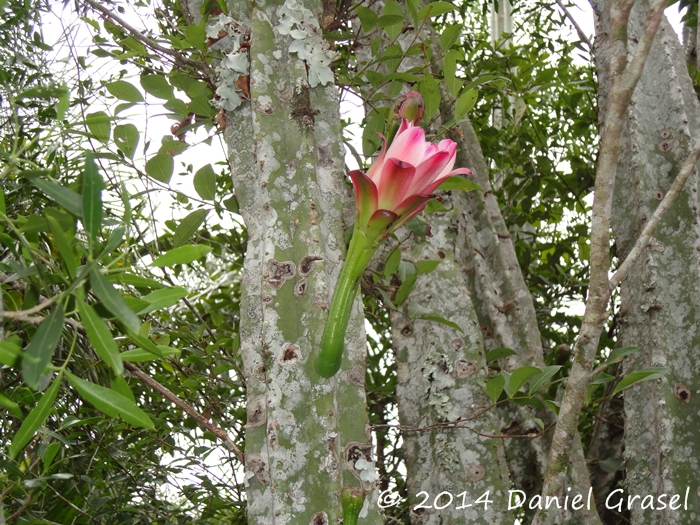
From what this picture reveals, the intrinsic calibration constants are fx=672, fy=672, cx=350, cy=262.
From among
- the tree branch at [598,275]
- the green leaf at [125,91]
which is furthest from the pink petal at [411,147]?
the green leaf at [125,91]

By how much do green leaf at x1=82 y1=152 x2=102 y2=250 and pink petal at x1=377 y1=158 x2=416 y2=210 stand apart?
262 millimetres

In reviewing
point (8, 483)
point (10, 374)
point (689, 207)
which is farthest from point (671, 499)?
point (10, 374)

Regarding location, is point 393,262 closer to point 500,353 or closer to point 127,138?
point 500,353

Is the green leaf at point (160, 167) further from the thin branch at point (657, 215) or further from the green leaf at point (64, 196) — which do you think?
the thin branch at point (657, 215)

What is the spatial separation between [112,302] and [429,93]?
70cm

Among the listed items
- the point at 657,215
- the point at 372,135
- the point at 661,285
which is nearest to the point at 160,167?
the point at 372,135

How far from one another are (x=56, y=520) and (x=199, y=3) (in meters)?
1.12

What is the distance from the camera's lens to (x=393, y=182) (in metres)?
0.65

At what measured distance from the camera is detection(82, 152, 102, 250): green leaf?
0.51m

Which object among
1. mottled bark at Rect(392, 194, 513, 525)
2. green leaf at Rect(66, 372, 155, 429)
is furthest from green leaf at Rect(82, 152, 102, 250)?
mottled bark at Rect(392, 194, 513, 525)

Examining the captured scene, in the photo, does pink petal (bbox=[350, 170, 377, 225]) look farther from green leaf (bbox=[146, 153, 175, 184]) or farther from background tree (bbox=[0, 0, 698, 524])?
green leaf (bbox=[146, 153, 175, 184])

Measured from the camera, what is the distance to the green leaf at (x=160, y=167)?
1.02m

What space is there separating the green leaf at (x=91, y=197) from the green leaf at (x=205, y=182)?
53cm

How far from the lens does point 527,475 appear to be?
60.6 inches
